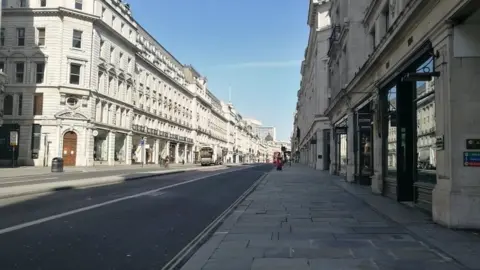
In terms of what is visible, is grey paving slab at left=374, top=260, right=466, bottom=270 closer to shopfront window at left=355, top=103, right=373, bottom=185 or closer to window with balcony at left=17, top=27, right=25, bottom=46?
shopfront window at left=355, top=103, right=373, bottom=185

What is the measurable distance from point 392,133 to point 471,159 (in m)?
6.54

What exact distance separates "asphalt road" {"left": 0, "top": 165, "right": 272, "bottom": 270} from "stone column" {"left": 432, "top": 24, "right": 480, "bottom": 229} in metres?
5.33

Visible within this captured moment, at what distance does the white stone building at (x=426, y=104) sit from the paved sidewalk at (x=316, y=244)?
130 cm

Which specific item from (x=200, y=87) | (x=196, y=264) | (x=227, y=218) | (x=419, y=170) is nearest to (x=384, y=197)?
(x=419, y=170)

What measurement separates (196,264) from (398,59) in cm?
1032

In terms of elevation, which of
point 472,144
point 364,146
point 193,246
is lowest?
point 193,246

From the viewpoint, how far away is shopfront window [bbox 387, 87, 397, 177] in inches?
603

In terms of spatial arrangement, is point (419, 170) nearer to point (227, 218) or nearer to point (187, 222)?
point (227, 218)

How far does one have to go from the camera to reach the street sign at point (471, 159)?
370 inches

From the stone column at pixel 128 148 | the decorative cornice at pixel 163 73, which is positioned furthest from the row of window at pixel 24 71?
the decorative cornice at pixel 163 73

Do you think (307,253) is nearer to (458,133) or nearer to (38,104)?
(458,133)

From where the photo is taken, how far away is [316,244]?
7895 millimetres

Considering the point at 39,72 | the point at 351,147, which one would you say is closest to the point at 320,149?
the point at 351,147

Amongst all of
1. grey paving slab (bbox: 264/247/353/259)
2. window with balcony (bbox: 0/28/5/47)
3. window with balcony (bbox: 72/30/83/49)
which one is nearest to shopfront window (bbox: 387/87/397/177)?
grey paving slab (bbox: 264/247/353/259)
